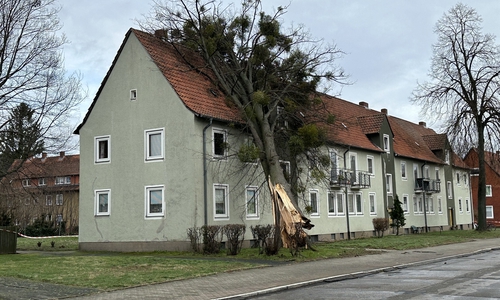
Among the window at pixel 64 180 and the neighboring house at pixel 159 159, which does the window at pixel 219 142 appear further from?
the window at pixel 64 180

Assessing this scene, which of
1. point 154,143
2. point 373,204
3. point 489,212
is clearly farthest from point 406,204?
point 489,212

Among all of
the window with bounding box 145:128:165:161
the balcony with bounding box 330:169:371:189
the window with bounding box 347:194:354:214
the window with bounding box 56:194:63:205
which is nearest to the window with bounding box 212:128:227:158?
the window with bounding box 145:128:165:161

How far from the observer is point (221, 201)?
27.6 metres

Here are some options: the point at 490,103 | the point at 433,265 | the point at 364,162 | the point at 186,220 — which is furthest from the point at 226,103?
the point at 490,103

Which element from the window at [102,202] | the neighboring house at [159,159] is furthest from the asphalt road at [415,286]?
the window at [102,202]

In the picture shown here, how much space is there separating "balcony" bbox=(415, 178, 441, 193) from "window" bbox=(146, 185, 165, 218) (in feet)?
97.8

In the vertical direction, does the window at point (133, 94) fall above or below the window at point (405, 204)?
above

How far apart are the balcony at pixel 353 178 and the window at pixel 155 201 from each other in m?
13.4

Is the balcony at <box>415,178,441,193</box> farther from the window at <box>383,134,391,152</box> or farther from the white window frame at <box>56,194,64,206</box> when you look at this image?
the white window frame at <box>56,194,64,206</box>

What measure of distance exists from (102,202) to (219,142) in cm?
674

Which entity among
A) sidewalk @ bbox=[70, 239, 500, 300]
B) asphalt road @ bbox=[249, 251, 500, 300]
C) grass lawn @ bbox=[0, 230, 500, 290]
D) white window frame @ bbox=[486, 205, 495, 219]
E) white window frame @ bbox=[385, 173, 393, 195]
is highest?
white window frame @ bbox=[385, 173, 393, 195]

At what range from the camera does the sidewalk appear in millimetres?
12758

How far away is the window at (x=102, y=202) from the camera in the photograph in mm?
28609

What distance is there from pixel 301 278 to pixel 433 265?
6.21 meters
